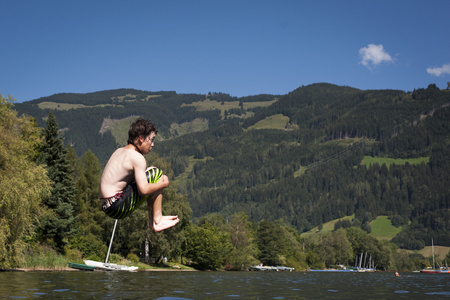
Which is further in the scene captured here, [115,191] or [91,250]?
[91,250]

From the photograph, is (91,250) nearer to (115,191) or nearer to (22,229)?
(22,229)

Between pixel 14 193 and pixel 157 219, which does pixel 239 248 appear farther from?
pixel 157 219

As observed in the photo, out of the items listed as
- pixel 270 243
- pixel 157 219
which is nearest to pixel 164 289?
pixel 157 219

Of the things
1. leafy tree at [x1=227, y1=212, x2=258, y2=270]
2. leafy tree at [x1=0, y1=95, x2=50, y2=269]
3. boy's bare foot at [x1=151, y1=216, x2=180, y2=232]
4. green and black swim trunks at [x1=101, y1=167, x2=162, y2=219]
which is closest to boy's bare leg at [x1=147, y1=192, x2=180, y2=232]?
boy's bare foot at [x1=151, y1=216, x2=180, y2=232]

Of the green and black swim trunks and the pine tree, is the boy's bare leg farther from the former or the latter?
the pine tree

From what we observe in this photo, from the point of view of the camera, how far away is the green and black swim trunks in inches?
369

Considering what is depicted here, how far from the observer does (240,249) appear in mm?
129000

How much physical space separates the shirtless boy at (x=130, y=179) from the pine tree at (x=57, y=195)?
62.7 meters

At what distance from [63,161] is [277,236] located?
10080 centimetres

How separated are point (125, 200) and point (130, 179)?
421mm

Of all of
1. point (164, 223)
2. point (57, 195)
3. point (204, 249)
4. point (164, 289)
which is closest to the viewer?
point (164, 223)

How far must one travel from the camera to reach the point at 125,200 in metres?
9.47

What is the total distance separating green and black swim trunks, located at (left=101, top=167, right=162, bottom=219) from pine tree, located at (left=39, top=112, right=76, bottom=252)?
62.6 m

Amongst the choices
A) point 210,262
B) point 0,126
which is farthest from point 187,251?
point 0,126
